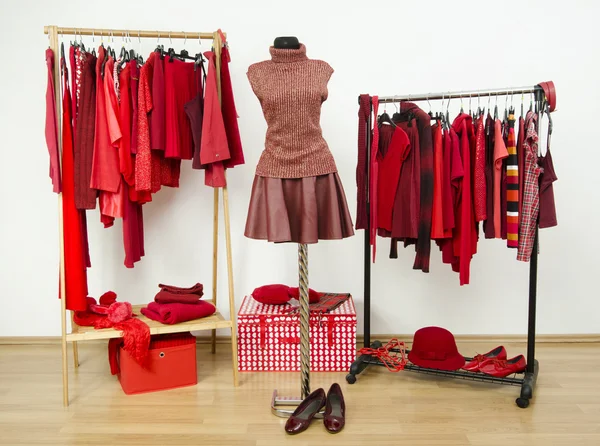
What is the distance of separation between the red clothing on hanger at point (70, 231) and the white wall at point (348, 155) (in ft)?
2.33

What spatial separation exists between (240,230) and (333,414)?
1406 mm

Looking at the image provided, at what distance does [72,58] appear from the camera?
272 cm

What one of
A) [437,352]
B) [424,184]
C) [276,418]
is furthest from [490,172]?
[276,418]

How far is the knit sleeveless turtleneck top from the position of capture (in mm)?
2465

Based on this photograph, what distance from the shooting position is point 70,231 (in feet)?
9.25

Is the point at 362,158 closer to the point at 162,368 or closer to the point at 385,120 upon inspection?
the point at 385,120

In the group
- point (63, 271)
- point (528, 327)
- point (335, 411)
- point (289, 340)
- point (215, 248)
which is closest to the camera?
point (335, 411)

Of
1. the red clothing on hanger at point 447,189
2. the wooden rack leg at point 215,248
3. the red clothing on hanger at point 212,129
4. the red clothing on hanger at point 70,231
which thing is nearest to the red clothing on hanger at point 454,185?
the red clothing on hanger at point 447,189

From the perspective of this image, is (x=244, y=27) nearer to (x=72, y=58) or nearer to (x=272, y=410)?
(x=72, y=58)

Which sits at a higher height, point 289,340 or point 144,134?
point 144,134

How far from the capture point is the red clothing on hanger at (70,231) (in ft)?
9.10

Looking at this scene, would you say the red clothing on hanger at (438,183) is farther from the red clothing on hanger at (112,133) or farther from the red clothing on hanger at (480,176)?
the red clothing on hanger at (112,133)

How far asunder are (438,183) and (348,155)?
2.74 feet

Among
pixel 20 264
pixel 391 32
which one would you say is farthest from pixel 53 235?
pixel 391 32
